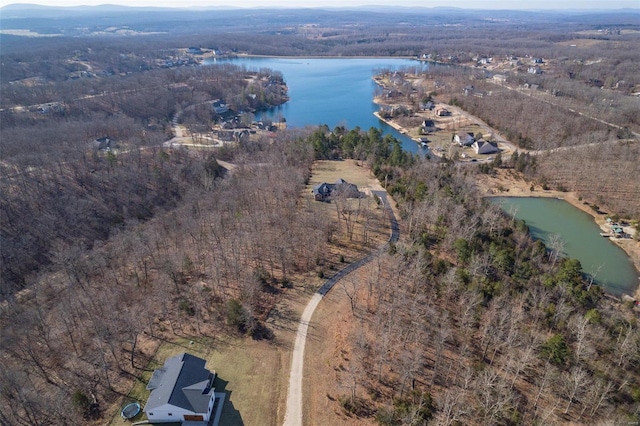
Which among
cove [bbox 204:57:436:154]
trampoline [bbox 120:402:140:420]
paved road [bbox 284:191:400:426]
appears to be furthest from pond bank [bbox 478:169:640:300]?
trampoline [bbox 120:402:140:420]

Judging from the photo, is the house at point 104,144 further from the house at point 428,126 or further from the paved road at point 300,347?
the house at point 428,126

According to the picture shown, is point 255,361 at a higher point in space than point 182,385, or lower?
lower

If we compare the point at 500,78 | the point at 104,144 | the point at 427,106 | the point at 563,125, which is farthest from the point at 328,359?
the point at 500,78

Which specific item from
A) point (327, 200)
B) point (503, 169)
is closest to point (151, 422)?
point (327, 200)

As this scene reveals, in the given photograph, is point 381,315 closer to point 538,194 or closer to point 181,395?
point 181,395

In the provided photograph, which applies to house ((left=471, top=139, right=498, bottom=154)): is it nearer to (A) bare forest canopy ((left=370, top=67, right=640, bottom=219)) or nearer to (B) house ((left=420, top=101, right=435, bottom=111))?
(A) bare forest canopy ((left=370, top=67, right=640, bottom=219))

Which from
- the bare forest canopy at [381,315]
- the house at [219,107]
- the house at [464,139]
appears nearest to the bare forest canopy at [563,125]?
the house at [464,139]
